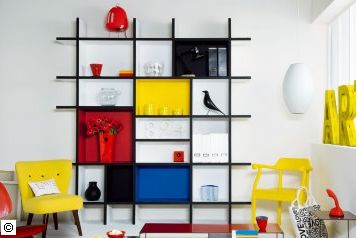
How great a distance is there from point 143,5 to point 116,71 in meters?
0.87

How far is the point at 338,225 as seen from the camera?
5.00 m

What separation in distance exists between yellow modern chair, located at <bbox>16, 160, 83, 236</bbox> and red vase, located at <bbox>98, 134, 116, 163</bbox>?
46 centimetres

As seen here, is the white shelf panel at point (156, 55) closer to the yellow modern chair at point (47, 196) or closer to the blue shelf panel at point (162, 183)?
the blue shelf panel at point (162, 183)

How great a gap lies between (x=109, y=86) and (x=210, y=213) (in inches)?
77.1

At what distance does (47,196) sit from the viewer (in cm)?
531

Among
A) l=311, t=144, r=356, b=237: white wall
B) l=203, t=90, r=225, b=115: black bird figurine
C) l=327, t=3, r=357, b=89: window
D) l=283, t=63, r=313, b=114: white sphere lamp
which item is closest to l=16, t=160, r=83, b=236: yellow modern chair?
l=203, t=90, r=225, b=115: black bird figurine

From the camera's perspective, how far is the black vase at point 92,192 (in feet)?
19.8

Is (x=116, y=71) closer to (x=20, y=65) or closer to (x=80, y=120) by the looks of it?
(x=80, y=120)

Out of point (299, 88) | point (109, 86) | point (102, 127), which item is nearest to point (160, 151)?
point (102, 127)

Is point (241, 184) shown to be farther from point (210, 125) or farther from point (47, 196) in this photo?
point (47, 196)

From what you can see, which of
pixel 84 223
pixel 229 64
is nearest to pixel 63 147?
pixel 84 223

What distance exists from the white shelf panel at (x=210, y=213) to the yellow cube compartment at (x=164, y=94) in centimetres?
116

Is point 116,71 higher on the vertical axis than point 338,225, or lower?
higher

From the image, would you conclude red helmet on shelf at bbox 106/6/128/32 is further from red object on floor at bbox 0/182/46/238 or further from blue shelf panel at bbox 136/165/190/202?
red object on floor at bbox 0/182/46/238
